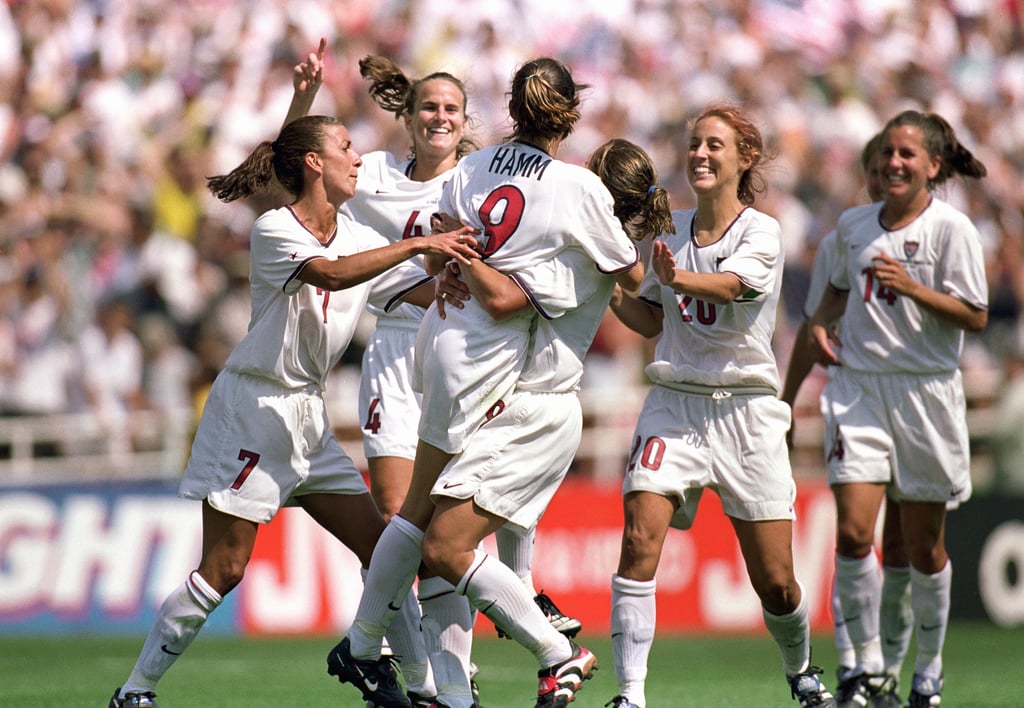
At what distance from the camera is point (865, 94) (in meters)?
18.8

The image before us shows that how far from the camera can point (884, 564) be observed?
27.9 ft

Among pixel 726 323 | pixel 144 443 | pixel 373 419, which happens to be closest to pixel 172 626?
pixel 373 419

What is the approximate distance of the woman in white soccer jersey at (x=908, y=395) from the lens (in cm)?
798

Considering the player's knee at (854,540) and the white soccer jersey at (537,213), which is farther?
the player's knee at (854,540)

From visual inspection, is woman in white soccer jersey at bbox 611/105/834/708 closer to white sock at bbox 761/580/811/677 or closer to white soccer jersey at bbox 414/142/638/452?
white sock at bbox 761/580/811/677

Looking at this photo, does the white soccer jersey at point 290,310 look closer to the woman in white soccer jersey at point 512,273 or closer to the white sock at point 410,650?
the woman in white soccer jersey at point 512,273

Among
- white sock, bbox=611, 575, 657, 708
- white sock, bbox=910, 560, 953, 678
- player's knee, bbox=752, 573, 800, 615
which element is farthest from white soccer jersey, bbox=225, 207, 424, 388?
white sock, bbox=910, 560, 953, 678

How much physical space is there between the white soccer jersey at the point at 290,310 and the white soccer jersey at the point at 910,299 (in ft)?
9.17

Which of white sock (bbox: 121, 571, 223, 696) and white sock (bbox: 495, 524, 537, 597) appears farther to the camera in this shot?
white sock (bbox: 495, 524, 537, 597)

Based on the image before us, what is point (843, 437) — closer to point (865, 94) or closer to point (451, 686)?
point (451, 686)

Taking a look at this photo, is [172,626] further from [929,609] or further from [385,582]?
[929,609]

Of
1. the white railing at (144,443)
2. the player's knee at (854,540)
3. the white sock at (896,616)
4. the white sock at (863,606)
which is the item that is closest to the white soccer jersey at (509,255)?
the player's knee at (854,540)

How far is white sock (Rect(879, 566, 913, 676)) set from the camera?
27.3 feet

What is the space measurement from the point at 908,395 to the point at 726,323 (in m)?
1.66
